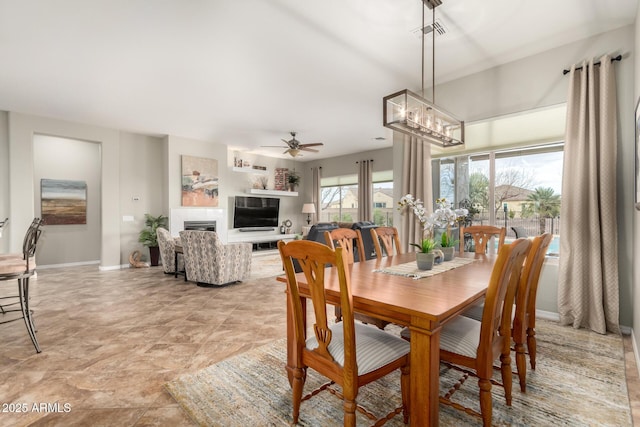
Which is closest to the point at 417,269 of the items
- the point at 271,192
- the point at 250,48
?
the point at 250,48

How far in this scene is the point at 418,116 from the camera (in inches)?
95.8

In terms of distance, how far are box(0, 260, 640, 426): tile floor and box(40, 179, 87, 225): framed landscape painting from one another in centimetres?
224

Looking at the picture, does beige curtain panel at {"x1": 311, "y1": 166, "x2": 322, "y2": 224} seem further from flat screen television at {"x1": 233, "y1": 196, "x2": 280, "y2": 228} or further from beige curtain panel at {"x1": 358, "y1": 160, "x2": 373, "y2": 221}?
beige curtain panel at {"x1": 358, "y1": 160, "x2": 373, "y2": 221}

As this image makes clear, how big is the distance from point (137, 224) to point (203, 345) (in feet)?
16.5

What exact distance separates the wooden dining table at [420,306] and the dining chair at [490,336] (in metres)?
0.12

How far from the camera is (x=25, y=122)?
529cm

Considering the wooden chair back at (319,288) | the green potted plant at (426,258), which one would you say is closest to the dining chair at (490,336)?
the green potted plant at (426,258)

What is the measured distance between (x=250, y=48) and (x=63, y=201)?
6024 millimetres

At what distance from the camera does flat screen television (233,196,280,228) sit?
8477mm

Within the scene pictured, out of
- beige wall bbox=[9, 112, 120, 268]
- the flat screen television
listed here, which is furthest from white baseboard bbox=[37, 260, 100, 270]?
the flat screen television

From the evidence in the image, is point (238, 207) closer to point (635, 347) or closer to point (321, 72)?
point (321, 72)

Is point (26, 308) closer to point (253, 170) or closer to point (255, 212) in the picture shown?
point (253, 170)

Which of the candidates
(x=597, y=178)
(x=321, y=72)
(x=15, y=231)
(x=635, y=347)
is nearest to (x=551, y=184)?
(x=597, y=178)

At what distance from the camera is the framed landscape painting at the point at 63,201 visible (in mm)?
6444
